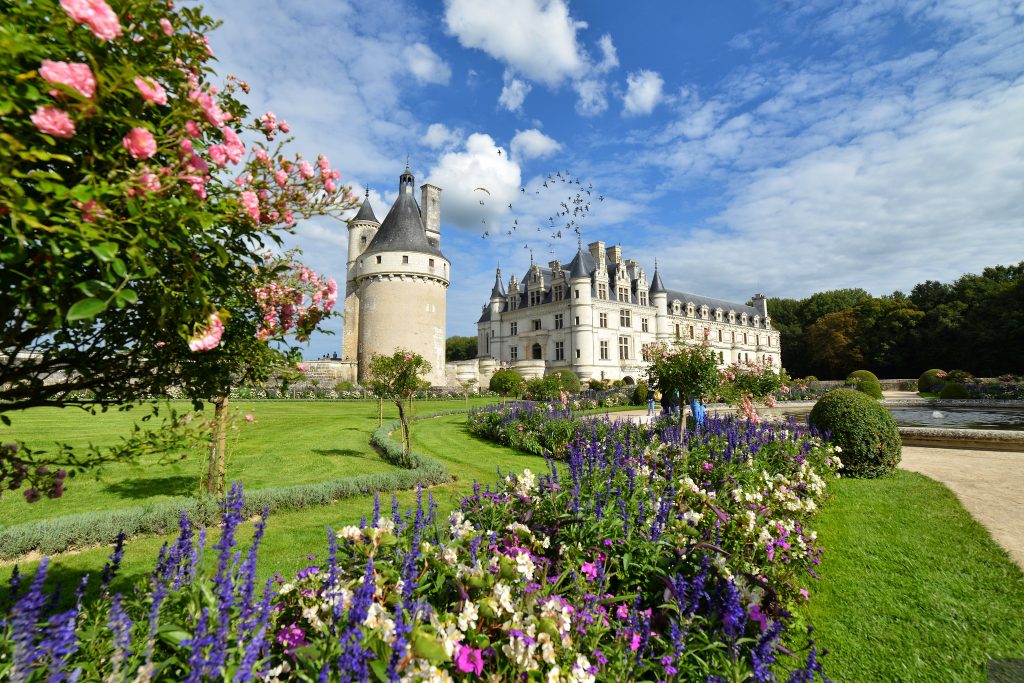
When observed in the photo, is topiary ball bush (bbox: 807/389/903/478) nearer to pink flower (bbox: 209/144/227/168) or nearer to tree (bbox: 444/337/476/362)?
pink flower (bbox: 209/144/227/168)

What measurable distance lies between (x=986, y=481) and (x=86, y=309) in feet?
40.7

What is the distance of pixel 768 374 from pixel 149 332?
37.6 ft

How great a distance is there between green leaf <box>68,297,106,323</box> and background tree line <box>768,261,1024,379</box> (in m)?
59.2

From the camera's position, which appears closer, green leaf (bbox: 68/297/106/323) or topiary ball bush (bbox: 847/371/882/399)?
green leaf (bbox: 68/297/106/323)

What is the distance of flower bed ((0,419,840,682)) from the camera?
1.96 meters

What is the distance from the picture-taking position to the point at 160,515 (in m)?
6.11

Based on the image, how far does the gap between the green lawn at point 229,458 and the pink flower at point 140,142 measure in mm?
1591

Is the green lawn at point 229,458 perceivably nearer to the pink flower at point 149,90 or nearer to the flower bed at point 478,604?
the flower bed at point 478,604

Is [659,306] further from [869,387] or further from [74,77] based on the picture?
[74,77]

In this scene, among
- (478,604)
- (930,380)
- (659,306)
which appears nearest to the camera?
(478,604)

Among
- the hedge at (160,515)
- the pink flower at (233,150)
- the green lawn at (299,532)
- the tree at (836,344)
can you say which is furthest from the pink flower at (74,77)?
the tree at (836,344)

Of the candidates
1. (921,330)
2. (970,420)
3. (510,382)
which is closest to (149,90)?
(510,382)

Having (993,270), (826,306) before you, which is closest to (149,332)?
(993,270)

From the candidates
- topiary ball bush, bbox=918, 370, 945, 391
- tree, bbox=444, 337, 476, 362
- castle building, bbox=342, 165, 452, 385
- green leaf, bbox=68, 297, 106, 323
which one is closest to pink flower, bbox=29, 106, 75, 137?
green leaf, bbox=68, 297, 106, 323
